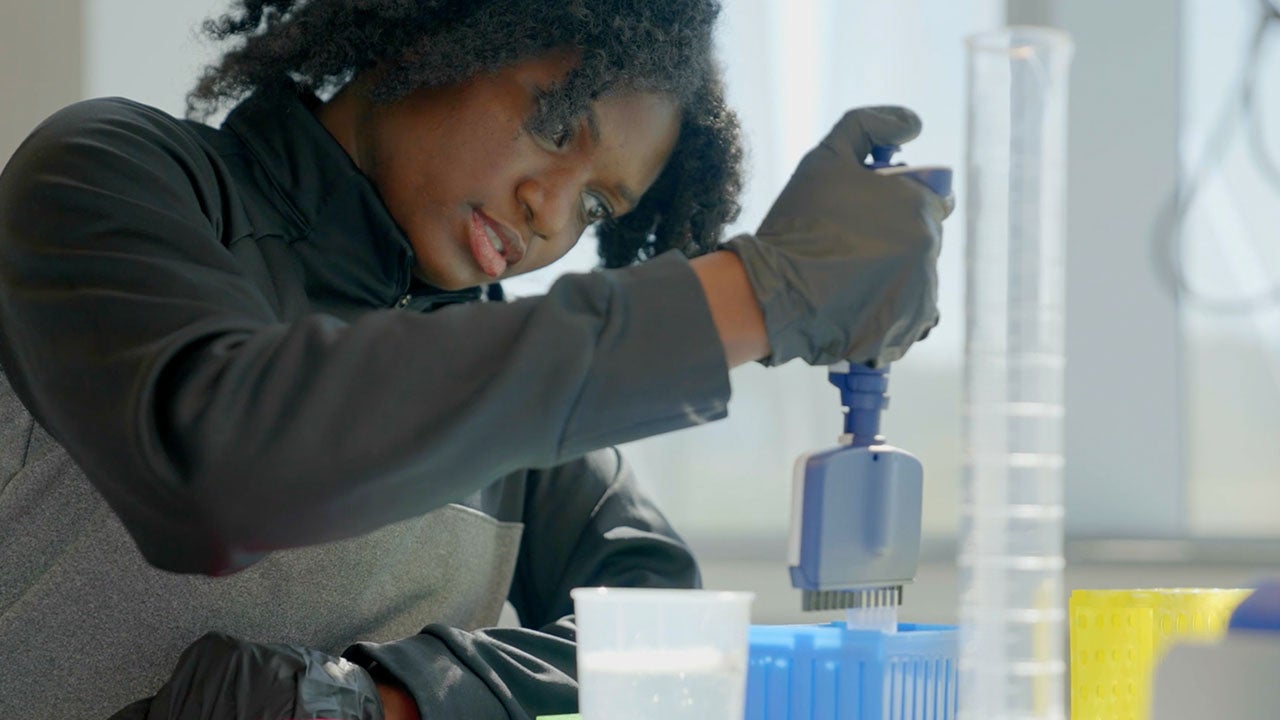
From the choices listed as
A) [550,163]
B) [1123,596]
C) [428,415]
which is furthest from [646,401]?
[550,163]

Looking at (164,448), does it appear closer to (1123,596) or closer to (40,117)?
(1123,596)

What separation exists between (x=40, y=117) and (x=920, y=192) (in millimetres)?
A: 1565

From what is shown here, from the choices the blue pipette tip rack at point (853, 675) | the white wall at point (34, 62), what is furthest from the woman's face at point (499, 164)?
the white wall at point (34, 62)

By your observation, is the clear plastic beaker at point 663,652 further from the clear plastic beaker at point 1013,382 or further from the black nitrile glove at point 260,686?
the black nitrile glove at point 260,686

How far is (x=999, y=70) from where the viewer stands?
29.6 inches

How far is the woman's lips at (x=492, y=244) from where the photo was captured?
1.26 metres

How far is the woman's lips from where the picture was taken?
1.26m

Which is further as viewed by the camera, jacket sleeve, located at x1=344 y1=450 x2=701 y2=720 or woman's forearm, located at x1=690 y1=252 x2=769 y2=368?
jacket sleeve, located at x1=344 y1=450 x2=701 y2=720

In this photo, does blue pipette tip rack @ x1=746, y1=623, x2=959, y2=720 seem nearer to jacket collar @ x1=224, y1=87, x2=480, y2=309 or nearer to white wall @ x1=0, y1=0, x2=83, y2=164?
jacket collar @ x1=224, y1=87, x2=480, y2=309

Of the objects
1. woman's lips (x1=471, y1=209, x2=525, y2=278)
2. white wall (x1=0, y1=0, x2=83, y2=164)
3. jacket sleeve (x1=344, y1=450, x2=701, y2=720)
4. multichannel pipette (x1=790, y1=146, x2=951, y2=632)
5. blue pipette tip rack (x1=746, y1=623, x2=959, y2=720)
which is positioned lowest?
jacket sleeve (x1=344, y1=450, x2=701, y2=720)

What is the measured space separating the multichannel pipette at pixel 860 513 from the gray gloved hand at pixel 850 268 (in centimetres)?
2

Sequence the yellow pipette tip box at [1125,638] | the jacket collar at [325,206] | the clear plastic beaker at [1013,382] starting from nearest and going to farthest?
1. the clear plastic beaker at [1013,382]
2. the yellow pipette tip box at [1125,638]
3. the jacket collar at [325,206]

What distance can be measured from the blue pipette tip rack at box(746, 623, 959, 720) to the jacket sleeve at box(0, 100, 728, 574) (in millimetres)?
144

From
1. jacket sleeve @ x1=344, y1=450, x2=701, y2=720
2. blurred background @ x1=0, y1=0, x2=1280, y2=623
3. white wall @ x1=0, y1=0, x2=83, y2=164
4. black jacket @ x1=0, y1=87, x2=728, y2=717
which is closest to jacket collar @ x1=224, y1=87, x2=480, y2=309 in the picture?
black jacket @ x1=0, y1=87, x2=728, y2=717
